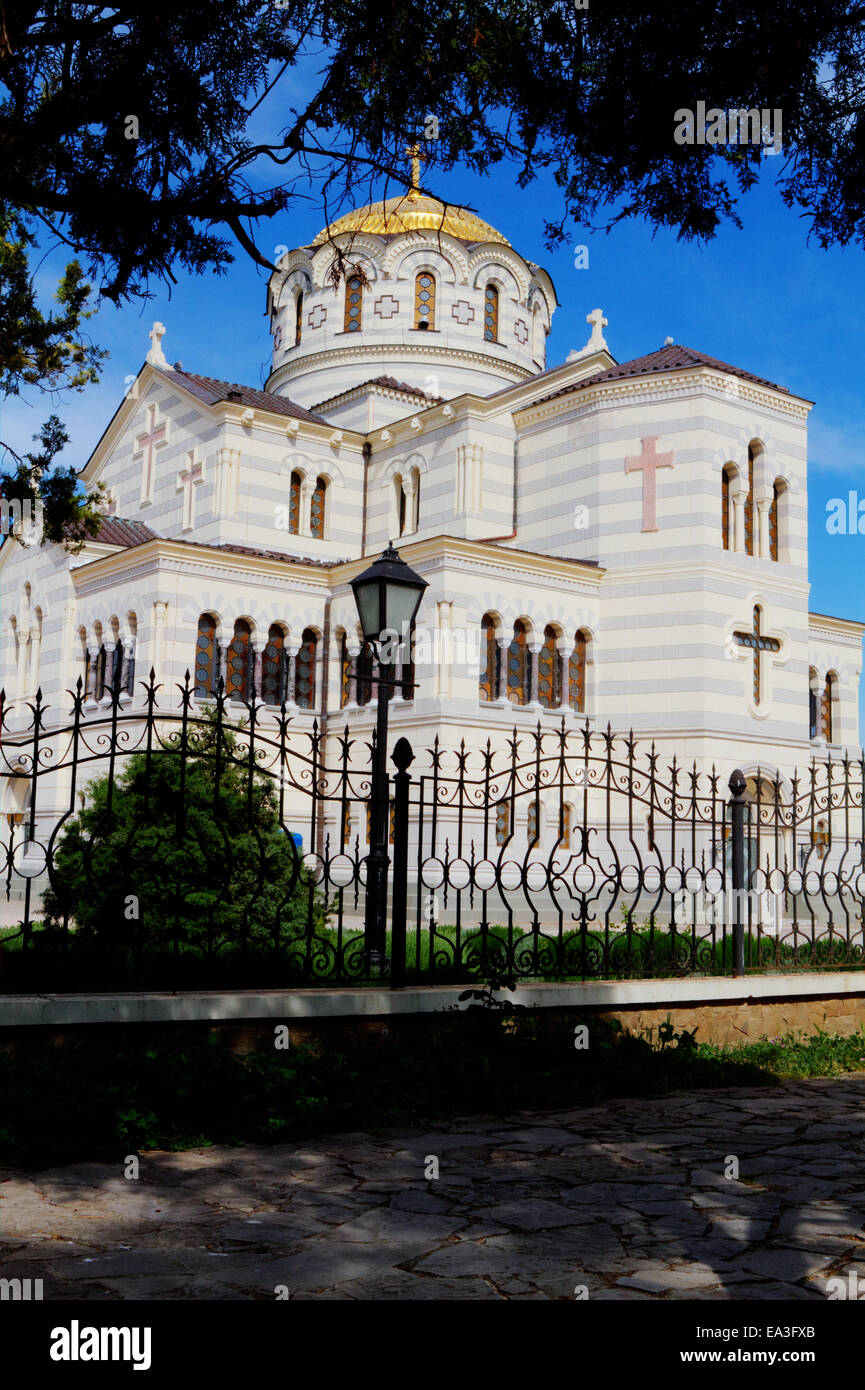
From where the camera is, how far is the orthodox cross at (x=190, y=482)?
1174 inches

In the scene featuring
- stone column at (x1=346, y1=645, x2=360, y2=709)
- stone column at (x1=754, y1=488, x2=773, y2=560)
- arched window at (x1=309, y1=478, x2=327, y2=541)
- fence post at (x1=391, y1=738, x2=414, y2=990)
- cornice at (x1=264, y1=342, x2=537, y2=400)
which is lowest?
fence post at (x1=391, y1=738, x2=414, y2=990)

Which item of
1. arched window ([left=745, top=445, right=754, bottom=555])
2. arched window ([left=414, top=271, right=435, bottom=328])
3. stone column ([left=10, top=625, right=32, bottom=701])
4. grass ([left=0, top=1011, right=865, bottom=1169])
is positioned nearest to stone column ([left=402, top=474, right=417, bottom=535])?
arched window ([left=414, top=271, right=435, bottom=328])

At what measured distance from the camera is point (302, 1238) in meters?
4.28

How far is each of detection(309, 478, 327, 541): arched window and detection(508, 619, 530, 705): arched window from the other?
737cm

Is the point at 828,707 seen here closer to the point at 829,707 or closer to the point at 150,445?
the point at 829,707

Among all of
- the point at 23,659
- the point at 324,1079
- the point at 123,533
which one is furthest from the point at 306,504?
the point at 324,1079

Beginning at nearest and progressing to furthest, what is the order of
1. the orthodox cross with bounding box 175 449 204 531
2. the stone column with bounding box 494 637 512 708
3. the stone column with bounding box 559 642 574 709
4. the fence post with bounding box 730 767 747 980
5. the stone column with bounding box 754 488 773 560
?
1. the fence post with bounding box 730 767 747 980
2. the stone column with bounding box 494 637 512 708
3. the stone column with bounding box 559 642 574 709
4. the stone column with bounding box 754 488 773 560
5. the orthodox cross with bounding box 175 449 204 531

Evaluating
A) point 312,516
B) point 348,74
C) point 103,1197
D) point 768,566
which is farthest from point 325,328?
point 103,1197

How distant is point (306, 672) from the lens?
Result: 27.3m

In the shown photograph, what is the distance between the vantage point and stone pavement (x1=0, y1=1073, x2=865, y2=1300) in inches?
151

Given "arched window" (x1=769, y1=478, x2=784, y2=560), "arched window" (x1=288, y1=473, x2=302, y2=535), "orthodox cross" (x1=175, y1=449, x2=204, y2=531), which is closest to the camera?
"arched window" (x1=769, y1=478, x2=784, y2=560)

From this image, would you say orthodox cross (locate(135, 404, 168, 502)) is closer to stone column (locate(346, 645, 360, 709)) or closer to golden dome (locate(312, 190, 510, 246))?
golden dome (locate(312, 190, 510, 246))

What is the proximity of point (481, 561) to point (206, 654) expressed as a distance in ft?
20.6
